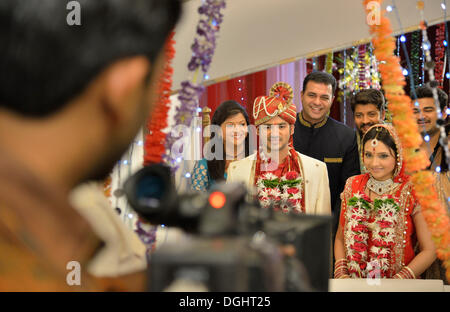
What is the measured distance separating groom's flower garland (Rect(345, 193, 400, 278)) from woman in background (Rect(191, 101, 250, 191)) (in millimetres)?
868

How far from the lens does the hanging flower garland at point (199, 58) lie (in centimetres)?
159

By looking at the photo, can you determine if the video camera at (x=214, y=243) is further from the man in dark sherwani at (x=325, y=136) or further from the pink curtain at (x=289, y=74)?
the pink curtain at (x=289, y=74)

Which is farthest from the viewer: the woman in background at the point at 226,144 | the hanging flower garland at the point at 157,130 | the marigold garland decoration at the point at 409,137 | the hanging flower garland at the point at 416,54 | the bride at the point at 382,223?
the hanging flower garland at the point at 416,54

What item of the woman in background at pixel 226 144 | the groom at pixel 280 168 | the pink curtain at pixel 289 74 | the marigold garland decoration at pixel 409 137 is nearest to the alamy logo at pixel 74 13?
the marigold garland decoration at pixel 409 137

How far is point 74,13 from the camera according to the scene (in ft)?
2.21

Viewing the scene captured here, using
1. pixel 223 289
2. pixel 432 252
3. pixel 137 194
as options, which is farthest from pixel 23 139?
pixel 432 252

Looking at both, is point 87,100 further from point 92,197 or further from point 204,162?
point 204,162

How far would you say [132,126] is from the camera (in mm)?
716

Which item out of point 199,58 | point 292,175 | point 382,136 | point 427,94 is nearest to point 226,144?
point 292,175

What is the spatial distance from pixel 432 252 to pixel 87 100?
7.55ft

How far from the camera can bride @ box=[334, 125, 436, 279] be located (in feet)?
8.52

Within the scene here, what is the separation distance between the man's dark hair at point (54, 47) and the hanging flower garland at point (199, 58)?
951 millimetres

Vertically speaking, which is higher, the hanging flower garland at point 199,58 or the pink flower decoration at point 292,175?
the hanging flower garland at point 199,58

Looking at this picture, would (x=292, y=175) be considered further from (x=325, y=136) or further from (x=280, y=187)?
(x=325, y=136)
